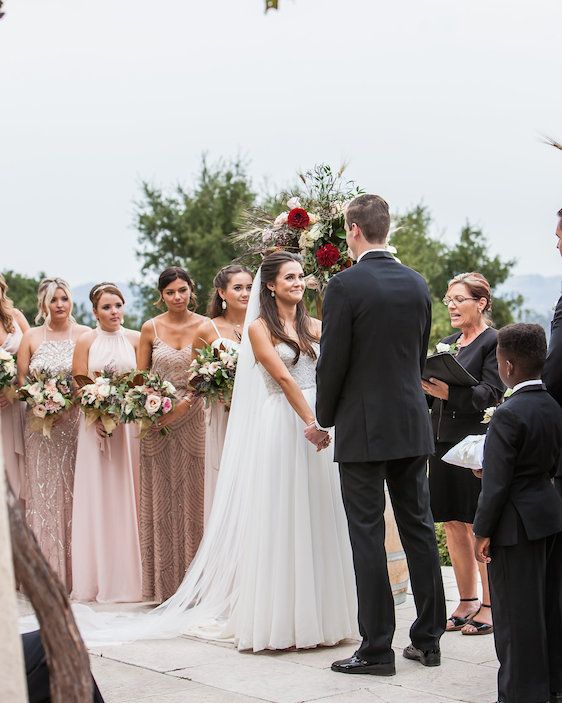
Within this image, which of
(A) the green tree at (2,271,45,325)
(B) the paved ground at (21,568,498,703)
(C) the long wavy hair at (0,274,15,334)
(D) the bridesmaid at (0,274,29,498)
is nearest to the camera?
(B) the paved ground at (21,568,498,703)

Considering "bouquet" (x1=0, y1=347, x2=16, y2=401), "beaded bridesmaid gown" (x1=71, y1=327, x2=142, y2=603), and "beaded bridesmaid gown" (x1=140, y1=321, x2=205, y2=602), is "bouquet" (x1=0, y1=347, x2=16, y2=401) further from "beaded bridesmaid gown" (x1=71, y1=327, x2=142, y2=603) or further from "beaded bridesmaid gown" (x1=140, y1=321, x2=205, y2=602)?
"beaded bridesmaid gown" (x1=140, y1=321, x2=205, y2=602)

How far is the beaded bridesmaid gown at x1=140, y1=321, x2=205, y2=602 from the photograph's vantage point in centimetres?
764

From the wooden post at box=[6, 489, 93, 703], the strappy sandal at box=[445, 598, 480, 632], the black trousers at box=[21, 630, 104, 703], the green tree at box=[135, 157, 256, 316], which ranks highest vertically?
the green tree at box=[135, 157, 256, 316]

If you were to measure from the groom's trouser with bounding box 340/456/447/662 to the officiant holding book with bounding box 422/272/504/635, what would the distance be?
2.73 feet

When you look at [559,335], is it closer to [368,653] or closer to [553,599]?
[553,599]

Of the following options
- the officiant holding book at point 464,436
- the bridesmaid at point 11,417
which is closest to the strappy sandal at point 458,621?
the officiant holding book at point 464,436

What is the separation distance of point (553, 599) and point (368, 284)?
1.75m

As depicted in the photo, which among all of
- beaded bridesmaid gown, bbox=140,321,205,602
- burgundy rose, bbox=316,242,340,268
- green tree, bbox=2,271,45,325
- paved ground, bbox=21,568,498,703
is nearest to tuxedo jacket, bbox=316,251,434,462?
paved ground, bbox=21,568,498,703

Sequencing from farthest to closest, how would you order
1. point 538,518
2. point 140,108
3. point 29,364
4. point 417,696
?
point 140,108 → point 29,364 → point 417,696 → point 538,518

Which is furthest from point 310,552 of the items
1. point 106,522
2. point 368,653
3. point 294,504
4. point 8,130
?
point 8,130

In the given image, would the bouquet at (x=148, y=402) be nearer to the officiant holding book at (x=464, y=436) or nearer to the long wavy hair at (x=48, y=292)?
the long wavy hair at (x=48, y=292)

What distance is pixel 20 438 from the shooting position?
8625 millimetres

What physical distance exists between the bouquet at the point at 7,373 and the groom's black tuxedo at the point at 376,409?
11.3 feet

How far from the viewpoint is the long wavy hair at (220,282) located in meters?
7.89
